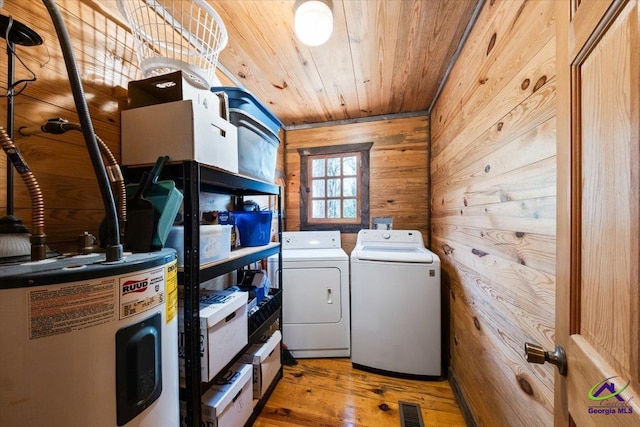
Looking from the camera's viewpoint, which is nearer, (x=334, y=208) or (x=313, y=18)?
(x=313, y=18)

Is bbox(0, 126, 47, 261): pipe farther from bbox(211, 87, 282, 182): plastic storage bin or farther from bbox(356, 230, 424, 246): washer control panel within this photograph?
bbox(356, 230, 424, 246): washer control panel

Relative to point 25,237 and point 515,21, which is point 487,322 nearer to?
point 515,21

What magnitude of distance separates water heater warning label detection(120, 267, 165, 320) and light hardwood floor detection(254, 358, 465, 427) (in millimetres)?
1242

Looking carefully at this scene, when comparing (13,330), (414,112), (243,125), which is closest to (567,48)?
(243,125)

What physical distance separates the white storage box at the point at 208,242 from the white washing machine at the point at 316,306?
0.99 meters

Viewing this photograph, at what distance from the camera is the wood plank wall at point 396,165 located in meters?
2.54

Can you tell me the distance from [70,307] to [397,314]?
5.84ft

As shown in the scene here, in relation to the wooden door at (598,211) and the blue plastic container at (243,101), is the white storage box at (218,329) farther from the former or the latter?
the wooden door at (598,211)

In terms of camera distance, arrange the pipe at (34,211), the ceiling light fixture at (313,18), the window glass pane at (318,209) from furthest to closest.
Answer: the window glass pane at (318,209) < the ceiling light fixture at (313,18) < the pipe at (34,211)

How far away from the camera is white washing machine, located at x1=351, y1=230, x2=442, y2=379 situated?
174 centimetres

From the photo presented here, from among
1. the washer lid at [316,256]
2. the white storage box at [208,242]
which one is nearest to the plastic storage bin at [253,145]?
the white storage box at [208,242]

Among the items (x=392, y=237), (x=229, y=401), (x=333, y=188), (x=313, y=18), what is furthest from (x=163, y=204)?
(x=333, y=188)

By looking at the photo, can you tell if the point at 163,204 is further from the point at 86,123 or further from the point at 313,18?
the point at 313,18

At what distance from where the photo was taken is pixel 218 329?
104 cm
